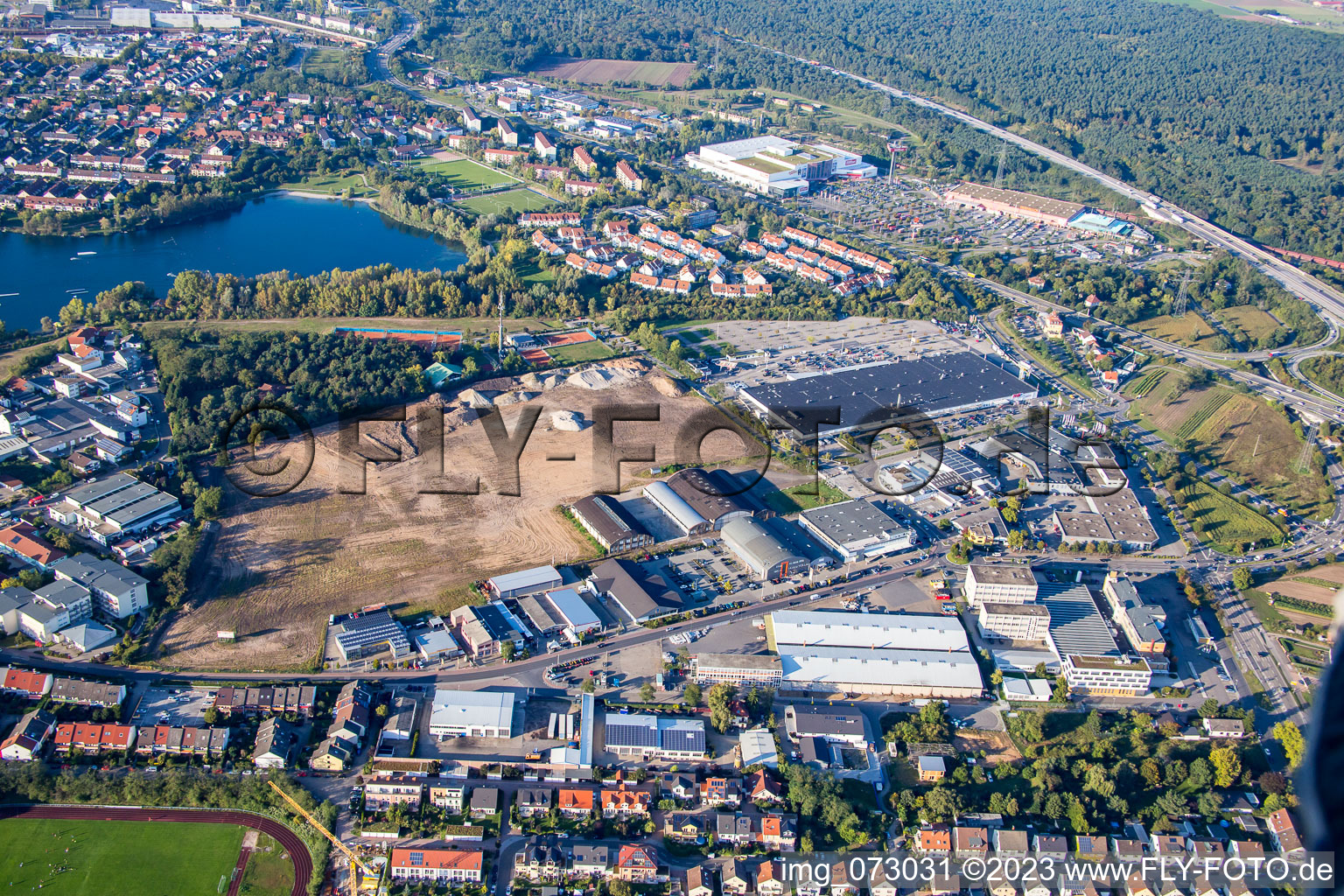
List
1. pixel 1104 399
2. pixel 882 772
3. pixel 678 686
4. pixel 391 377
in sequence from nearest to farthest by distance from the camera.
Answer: pixel 882 772 < pixel 678 686 < pixel 391 377 < pixel 1104 399

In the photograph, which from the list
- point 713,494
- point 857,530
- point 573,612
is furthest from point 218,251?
point 857,530

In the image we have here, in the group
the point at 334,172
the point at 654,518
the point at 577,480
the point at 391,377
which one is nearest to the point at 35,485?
the point at 391,377

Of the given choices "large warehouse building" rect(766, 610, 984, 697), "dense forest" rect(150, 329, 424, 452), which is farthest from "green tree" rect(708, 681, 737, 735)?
"dense forest" rect(150, 329, 424, 452)

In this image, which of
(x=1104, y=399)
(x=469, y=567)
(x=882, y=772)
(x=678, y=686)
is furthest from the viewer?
(x=1104, y=399)

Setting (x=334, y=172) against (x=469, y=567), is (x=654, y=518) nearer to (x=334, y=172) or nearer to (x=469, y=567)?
(x=469, y=567)

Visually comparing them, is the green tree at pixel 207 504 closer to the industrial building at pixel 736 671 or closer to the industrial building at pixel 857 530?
the industrial building at pixel 736 671

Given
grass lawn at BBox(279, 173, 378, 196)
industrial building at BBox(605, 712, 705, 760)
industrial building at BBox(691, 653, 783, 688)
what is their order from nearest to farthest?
industrial building at BBox(605, 712, 705, 760)
industrial building at BBox(691, 653, 783, 688)
grass lawn at BBox(279, 173, 378, 196)

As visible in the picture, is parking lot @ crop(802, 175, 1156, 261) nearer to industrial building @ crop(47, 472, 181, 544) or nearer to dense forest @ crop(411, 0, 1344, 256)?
dense forest @ crop(411, 0, 1344, 256)
